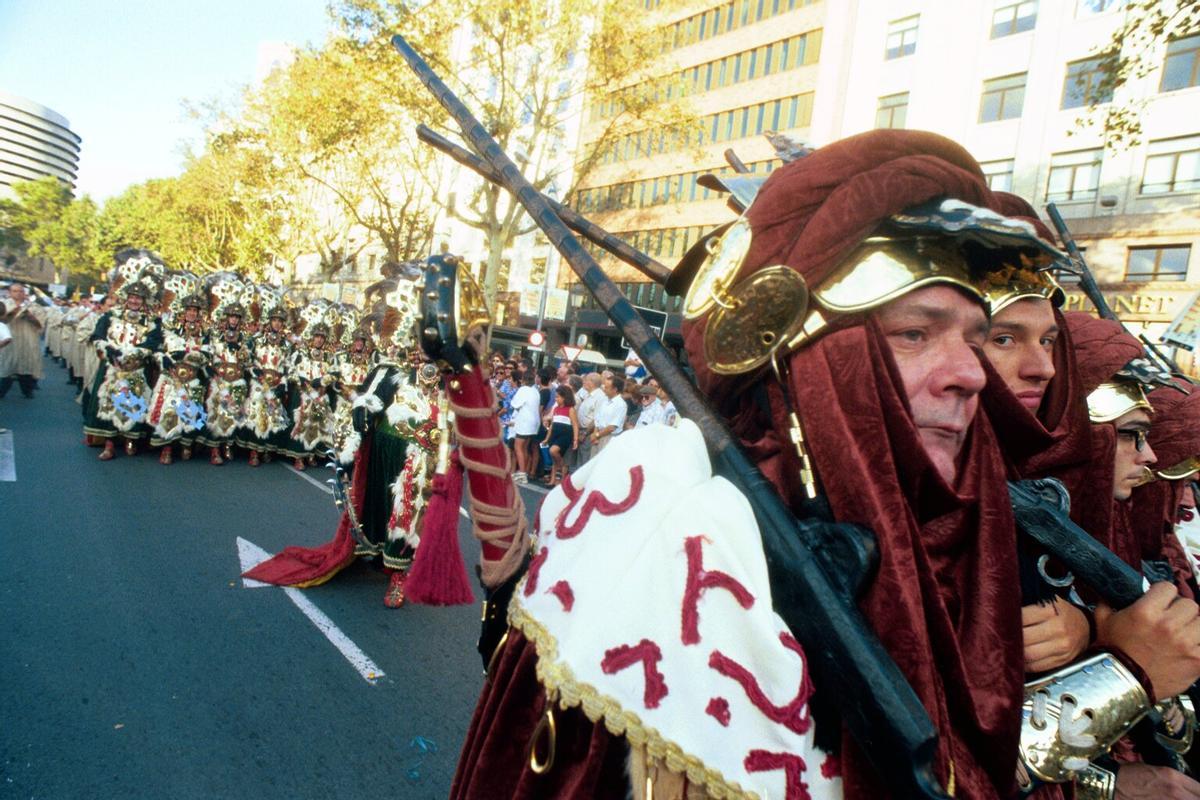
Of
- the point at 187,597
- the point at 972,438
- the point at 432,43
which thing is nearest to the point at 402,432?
the point at 187,597

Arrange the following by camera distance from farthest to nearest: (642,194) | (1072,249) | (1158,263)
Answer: (642,194)
(1158,263)
(1072,249)

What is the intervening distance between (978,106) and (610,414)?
2075cm

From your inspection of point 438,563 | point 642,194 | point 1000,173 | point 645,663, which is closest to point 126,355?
point 438,563

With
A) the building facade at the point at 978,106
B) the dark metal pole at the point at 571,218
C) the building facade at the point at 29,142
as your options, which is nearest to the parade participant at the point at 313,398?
the dark metal pole at the point at 571,218

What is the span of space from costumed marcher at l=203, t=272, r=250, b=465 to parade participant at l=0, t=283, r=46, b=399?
4727mm

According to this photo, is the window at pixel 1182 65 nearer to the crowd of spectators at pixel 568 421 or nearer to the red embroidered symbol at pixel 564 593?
the crowd of spectators at pixel 568 421

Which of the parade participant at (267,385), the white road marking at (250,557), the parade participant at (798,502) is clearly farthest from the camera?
the parade participant at (267,385)

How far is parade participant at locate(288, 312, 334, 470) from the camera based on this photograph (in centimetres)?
1011

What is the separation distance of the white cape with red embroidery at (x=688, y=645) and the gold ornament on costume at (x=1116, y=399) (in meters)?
2.38

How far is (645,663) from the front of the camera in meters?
1.09

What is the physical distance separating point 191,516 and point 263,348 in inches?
170

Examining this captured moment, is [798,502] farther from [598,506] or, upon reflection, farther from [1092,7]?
[1092,7]

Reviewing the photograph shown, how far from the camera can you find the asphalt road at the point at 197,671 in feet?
9.72

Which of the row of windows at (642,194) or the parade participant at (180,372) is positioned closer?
the parade participant at (180,372)
